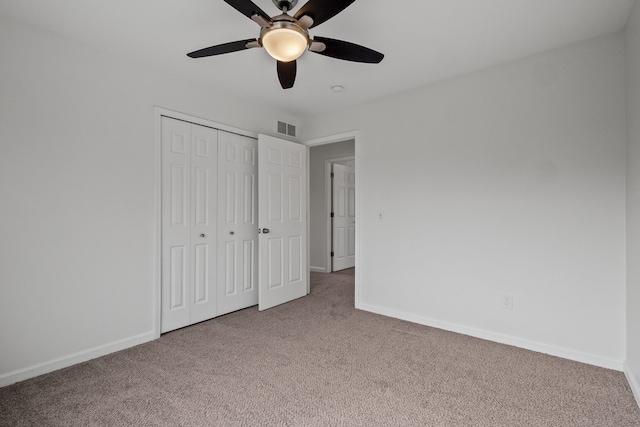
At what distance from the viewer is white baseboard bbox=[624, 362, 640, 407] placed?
1925 millimetres

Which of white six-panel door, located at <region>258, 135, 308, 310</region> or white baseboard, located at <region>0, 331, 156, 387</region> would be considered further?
white six-panel door, located at <region>258, 135, 308, 310</region>

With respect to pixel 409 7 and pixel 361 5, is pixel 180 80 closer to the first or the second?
pixel 361 5

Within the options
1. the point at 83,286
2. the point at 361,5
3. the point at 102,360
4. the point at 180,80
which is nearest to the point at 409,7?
the point at 361,5

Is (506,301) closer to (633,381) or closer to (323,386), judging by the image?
(633,381)

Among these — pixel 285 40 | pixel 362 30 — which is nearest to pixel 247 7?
pixel 285 40

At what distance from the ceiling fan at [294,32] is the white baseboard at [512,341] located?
245 centimetres

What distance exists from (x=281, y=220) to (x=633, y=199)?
10.1 feet

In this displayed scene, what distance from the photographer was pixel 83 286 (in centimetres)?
246

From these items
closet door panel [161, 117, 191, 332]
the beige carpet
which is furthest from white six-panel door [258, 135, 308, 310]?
the beige carpet

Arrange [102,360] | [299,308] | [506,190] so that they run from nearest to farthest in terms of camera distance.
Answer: [102,360] → [506,190] → [299,308]

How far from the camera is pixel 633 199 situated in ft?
6.79

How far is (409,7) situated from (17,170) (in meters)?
2.75

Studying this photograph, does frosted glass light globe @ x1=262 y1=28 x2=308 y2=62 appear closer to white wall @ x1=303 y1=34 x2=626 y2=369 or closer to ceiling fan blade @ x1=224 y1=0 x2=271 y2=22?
ceiling fan blade @ x1=224 y1=0 x2=271 y2=22

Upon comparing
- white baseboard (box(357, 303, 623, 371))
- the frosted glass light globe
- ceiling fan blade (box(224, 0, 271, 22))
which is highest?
ceiling fan blade (box(224, 0, 271, 22))
